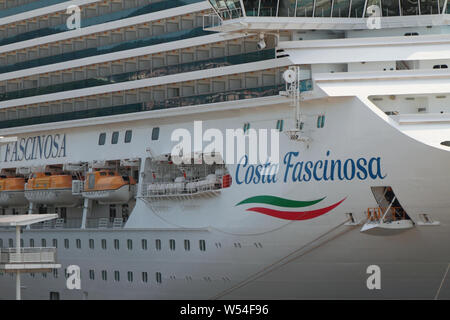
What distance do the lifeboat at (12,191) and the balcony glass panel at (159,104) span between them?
7.46 ft

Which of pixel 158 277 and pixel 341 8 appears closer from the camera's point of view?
pixel 341 8

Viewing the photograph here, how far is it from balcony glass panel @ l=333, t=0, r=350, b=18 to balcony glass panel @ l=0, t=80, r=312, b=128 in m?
2.57

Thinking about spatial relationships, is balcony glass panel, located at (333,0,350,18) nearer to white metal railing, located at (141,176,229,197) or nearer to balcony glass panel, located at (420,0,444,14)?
balcony glass panel, located at (420,0,444,14)

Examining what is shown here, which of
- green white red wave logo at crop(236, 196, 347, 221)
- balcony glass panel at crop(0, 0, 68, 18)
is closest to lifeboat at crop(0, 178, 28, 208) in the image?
balcony glass panel at crop(0, 0, 68, 18)

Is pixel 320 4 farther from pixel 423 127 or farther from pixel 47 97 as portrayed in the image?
pixel 47 97

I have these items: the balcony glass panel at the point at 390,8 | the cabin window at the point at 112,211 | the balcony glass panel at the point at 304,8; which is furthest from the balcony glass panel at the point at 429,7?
the cabin window at the point at 112,211

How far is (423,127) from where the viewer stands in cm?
2772

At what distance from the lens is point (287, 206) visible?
29.5 metres

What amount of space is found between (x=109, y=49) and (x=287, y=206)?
39.1 ft

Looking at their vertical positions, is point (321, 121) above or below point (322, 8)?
below

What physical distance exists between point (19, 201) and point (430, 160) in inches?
726

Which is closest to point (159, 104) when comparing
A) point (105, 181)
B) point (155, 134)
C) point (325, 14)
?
point (155, 134)

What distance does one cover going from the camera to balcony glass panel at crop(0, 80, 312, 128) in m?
30.8

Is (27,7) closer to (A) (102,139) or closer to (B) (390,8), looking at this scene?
(A) (102,139)
